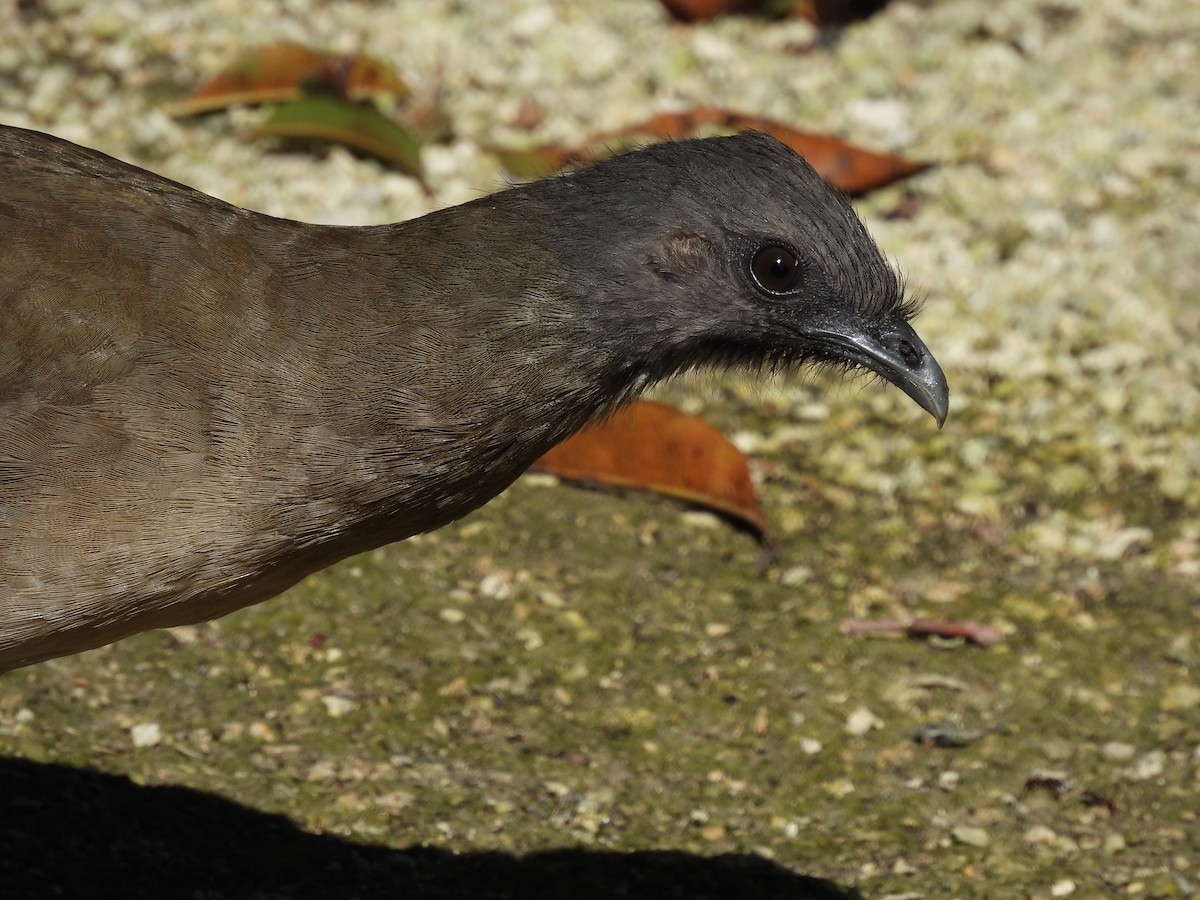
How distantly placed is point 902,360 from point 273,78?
3.82 m

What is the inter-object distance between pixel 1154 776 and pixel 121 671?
283 cm

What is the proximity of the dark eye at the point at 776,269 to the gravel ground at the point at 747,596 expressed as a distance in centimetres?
96

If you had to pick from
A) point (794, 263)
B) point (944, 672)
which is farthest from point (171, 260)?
point (944, 672)

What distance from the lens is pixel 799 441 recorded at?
6.16 metres

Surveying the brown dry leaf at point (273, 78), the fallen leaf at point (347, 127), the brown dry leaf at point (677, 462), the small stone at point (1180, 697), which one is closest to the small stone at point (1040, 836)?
the small stone at point (1180, 697)

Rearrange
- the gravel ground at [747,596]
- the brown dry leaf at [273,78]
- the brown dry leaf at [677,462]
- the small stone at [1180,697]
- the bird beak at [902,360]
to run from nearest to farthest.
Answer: the bird beak at [902,360] < the gravel ground at [747,596] < the small stone at [1180,697] < the brown dry leaf at [677,462] < the brown dry leaf at [273,78]

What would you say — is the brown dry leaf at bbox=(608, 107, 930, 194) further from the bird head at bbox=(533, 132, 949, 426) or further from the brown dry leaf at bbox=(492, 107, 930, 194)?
the bird head at bbox=(533, 132, 949, 426)

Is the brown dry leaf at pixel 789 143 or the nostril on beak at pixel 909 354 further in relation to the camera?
the brown dry leaf at pixel 789 143

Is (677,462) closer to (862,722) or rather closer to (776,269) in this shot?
(862,722)

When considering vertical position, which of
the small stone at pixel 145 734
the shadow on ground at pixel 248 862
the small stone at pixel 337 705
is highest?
the small stone at pixel 337 705

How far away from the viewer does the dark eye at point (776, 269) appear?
153 inches

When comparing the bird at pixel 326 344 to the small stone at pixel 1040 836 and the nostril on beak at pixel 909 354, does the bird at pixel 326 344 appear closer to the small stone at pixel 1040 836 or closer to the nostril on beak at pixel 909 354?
the nostril on beak at pixel 909 354

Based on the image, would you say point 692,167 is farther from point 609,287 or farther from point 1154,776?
point 1154,776

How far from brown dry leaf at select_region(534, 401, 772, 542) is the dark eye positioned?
1711mm
